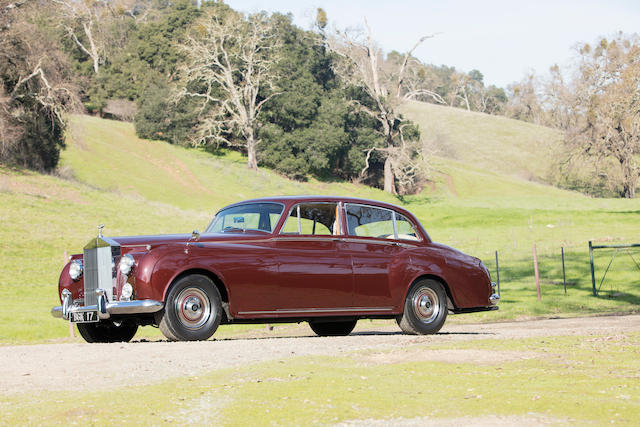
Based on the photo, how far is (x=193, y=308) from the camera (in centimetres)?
990

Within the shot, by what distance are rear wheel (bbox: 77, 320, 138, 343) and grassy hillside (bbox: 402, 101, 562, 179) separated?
92.4 metres

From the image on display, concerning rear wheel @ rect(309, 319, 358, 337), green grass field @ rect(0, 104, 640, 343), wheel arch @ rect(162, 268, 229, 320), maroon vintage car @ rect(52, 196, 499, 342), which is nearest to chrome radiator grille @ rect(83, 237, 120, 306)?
maroon vintage car @ rect(52, 196, 499, 342)

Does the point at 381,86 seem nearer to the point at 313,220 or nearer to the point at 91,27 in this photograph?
the point at 91,27

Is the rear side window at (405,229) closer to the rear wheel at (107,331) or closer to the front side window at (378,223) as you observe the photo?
the front side window at (378,223)

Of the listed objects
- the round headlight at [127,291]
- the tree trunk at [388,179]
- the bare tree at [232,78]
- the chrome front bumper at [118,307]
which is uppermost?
the bare tree at [232,78]

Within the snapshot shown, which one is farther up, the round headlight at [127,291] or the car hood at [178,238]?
the car hood at [178,238]

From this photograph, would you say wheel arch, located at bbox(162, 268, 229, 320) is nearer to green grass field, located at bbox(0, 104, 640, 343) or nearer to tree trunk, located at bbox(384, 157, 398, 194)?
green grass field, located at bbox(0, 104, 640, 343)

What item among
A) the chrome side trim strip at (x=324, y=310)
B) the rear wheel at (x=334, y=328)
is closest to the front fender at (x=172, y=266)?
the chrome side trim strip at (x=324, y=310)

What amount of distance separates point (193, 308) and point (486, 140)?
11563 centimetres

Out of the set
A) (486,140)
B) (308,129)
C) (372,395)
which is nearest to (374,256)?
(372,395)

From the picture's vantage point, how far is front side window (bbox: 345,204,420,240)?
1148 cm

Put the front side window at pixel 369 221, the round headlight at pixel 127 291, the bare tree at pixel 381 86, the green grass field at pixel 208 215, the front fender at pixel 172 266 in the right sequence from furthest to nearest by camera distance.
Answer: the bare tree at pixel 381 86, the green grass field at pixel 208 215, the front side window at pixel 369 221, the round headlight at pixel 127 291, the front fender at pixel 172 266

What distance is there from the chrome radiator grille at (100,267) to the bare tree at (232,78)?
63465 millimetres

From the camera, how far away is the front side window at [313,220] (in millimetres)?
10789
